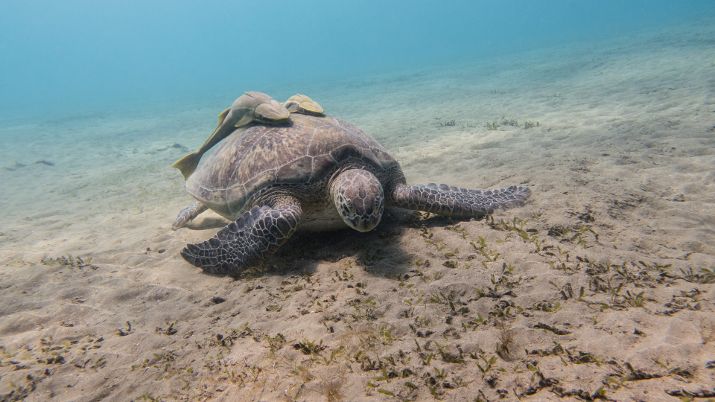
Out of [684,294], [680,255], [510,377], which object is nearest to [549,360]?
[510,377]

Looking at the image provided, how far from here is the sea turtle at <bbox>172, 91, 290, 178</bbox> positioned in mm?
5840

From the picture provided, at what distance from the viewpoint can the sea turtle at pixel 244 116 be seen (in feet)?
19.2

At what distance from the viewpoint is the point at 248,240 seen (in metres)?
4.39

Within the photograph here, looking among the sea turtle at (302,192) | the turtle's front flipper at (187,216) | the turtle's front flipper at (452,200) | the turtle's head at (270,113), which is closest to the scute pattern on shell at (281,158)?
the sea turtle at (302,192)

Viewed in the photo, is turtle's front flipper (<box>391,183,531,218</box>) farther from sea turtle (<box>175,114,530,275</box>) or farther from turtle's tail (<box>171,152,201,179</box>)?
turtle's tail (<box>171,152,201,179</box>)

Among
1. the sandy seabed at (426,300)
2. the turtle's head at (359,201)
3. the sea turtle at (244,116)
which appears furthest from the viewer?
the sea turtle at (244,116)

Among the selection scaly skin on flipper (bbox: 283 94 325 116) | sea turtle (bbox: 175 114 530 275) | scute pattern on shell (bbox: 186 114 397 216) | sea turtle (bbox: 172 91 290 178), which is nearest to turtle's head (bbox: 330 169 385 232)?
sea turtle (bbox: 175 114 530 275)

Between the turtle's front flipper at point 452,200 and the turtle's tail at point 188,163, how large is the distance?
4434mm

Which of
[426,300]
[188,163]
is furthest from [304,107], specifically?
[426,300]

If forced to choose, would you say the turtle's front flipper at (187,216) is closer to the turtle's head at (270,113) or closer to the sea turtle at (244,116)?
the sea turtle at (244,116)

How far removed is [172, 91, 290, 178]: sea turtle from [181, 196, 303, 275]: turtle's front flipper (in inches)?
71.6

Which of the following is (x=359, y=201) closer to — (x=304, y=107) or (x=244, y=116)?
(x=304, y=107)

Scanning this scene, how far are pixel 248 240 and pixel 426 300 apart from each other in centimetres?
228

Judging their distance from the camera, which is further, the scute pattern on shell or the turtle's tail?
the turtle's tail
